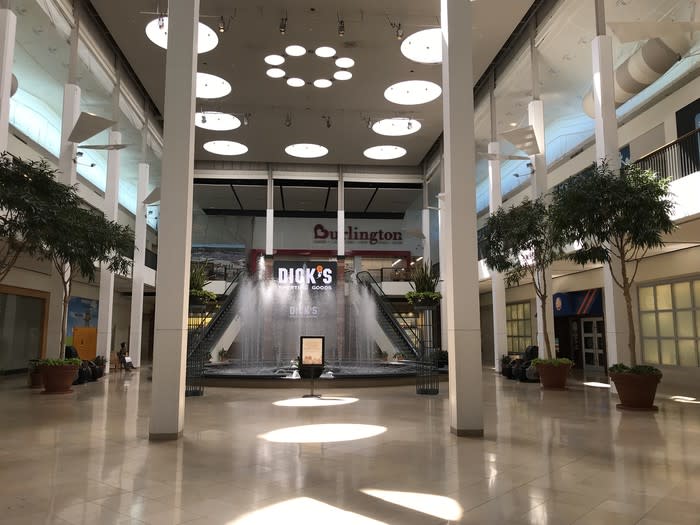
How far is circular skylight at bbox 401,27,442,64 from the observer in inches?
533

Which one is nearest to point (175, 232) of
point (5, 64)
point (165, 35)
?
point (5, 64)

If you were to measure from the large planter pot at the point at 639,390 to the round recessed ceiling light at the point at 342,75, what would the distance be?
36.1 feet

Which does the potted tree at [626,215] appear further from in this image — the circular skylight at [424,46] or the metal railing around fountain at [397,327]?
→ the metal railing around fountain at [397,327]

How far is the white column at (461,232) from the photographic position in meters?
6.07

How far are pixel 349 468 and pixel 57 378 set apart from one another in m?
8.46

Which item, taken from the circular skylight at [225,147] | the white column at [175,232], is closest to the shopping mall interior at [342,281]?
the white column at [175,232]

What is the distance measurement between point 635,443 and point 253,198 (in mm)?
25124

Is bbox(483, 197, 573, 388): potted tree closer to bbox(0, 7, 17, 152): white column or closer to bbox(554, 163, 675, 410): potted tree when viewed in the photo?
bbox(554, 163, 675, 410): potted tree

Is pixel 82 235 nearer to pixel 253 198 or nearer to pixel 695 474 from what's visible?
pixel 695 474

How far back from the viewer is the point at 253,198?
28.8 meters

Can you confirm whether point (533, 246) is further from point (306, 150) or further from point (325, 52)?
point (306, 150)

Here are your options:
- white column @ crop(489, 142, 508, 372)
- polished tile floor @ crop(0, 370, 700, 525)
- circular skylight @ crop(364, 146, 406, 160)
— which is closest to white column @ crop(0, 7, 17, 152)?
polished tile floor @ crop(0, 370, 700, 525)

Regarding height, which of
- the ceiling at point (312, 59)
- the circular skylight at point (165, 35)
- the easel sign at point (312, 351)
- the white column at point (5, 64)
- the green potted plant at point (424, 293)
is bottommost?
the easel sign at point (312, 351)

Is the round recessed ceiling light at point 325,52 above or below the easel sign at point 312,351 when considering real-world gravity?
above
